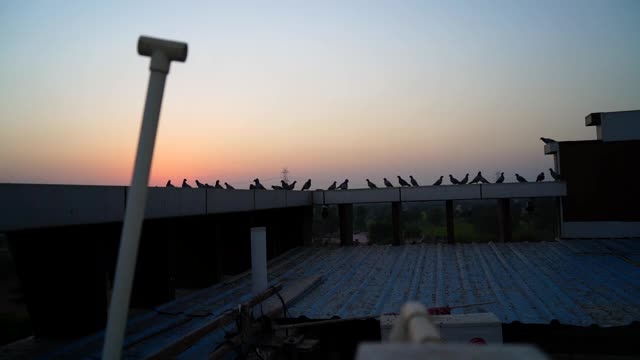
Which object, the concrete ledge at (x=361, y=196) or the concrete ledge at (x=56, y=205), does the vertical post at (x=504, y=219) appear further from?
the concrete ledge at (x=56, y=205)

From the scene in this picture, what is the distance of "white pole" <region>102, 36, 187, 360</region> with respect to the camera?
122 inches

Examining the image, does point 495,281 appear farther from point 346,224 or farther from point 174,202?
point 346,224

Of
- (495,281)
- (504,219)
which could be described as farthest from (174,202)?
(504,219)

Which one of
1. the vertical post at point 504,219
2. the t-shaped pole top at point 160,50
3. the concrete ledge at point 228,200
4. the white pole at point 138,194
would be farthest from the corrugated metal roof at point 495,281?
the t-shaped pole top at point 160,50

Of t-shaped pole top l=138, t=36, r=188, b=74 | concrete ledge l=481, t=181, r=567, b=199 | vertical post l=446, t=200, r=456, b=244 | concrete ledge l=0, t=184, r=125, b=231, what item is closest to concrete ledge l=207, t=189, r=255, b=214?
concrete ledge l=0, t=184, r=125, b=231

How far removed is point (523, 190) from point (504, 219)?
50.2 inches

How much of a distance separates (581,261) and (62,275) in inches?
452

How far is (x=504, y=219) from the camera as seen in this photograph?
1650cm

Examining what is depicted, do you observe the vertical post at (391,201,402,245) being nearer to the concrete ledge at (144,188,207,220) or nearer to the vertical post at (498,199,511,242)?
the vertical post at (498,199,511,242)

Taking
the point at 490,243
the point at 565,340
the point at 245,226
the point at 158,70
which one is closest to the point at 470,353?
the point at 158,70

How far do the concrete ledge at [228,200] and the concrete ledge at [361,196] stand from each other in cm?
642

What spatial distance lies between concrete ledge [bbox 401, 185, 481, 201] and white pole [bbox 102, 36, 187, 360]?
13.8 meters

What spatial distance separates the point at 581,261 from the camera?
11.6m

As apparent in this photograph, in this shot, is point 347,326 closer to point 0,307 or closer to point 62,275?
point 62,275
